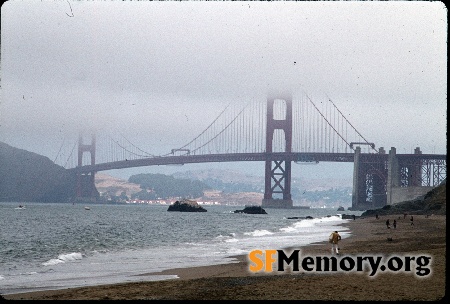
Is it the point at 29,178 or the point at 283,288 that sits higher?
the point at 29,178

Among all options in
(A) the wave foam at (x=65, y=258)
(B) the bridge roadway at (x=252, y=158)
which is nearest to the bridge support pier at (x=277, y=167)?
(B) the bridge roadway at (x=252, y=158)

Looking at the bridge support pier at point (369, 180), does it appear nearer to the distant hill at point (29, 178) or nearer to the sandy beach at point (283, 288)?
the distant hill at point (29, 178)

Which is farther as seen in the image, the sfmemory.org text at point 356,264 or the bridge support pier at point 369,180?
the bridge support pier at point 369,180

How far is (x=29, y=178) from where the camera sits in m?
162

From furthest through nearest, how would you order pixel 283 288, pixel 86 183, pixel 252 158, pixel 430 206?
1. pixel 86 183
2. pixel 252 158
3. pixel 430 206
4. pixel 283 288

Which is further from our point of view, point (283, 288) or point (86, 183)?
point (86, 183)

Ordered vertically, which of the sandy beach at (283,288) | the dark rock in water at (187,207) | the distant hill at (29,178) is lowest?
the dark rock in water at (187,207)

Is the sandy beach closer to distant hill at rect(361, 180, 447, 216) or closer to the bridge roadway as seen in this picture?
distant hill at rect(361, 180, 447, 216)

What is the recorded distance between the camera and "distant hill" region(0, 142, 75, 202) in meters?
159

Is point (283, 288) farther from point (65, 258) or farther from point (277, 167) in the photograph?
point (277, 167)

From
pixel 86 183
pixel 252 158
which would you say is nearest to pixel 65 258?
pixel 252 158

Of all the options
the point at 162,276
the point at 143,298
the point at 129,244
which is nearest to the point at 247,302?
the point at 143,298

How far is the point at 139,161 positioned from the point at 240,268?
301 ft

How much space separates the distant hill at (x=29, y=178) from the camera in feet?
522
